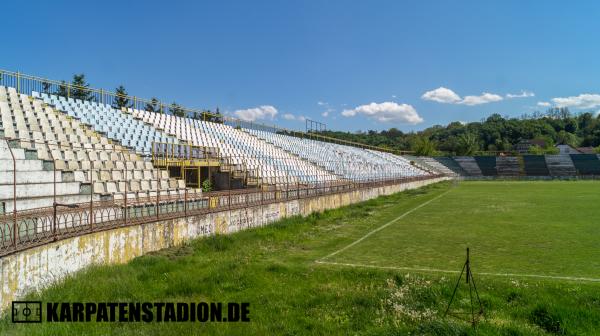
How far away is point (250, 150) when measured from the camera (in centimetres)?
2533

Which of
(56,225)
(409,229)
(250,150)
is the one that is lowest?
(409,229)

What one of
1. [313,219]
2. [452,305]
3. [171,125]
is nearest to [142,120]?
[171,125]

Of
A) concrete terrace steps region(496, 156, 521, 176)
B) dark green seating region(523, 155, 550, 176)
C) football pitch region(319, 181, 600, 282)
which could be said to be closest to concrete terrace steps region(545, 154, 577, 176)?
dark green seating region(523, 155, 550, 176)

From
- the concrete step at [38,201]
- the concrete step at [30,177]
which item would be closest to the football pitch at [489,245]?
the concrete step at [38,201]

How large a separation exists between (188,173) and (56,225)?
10.7 m

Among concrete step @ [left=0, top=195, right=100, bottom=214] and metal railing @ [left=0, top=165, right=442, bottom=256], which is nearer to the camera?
metal railing @ [left=0, top=165, right=442, bottom=256]

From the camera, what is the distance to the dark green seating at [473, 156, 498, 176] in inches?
2721

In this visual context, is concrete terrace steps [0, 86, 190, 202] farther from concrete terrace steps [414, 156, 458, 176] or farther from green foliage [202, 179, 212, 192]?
concrete terrace steps [414, 156, 458, 176]

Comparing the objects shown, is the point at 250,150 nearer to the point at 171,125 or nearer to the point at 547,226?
the point at 171,125

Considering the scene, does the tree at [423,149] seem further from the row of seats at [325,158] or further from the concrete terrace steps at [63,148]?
the concrete terrace steps at [63,148]

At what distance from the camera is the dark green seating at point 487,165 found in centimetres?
6912

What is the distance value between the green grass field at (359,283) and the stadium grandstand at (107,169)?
1216 mm

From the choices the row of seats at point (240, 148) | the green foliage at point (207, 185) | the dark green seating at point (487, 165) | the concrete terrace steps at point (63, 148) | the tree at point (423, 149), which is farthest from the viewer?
the tree at point (423, 149)

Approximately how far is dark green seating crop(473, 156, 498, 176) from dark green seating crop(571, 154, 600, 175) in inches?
456
